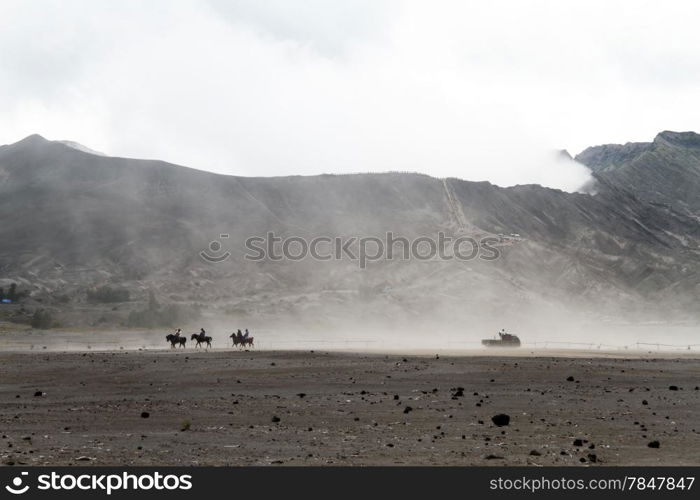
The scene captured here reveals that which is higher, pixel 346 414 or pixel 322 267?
pixel 322 267

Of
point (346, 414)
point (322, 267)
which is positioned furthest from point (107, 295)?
point (346, 414)

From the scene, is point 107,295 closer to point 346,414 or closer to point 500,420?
point 346,414

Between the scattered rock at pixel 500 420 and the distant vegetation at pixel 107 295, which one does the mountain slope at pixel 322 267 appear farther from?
the scattered rock at pixel 500 420

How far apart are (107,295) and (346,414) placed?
124 metres

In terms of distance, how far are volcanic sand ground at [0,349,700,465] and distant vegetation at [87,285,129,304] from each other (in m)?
95.7

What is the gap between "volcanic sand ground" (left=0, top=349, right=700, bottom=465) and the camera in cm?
2100

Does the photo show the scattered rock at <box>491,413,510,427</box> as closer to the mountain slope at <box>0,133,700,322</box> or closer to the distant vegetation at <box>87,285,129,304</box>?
the mountain slope at <box>0,133,700,322</box>

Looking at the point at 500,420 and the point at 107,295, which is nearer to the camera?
the point at 500,420

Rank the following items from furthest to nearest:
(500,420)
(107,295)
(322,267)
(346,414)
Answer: (322,267) < (107,295) < (346,414) < (500,420)

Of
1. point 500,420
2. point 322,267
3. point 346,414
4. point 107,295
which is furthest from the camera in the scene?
point 322,267

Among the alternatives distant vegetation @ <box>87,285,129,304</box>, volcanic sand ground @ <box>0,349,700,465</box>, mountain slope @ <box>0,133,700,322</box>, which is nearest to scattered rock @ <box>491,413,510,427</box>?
volcanic sand ground @ <box>0,349,700,465</box>

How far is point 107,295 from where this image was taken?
146375 mm

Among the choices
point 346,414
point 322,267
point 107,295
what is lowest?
point 346,414
